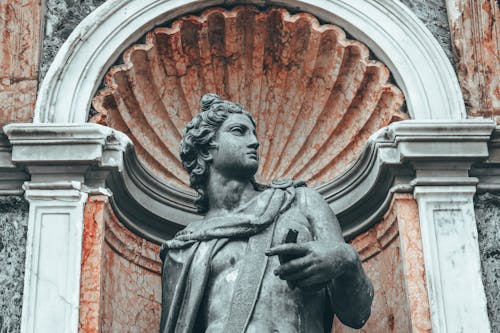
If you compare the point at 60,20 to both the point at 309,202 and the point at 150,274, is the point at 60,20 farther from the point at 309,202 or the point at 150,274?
the point at 309,202

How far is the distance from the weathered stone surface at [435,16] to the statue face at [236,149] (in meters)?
1.50

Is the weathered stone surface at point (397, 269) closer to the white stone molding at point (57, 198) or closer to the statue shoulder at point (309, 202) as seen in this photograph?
the statue shoulder at point (309, 202)

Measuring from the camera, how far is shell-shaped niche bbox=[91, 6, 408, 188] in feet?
27.4

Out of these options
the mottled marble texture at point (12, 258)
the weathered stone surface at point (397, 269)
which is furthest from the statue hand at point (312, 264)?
the mottled marble texture at point (12, 258)

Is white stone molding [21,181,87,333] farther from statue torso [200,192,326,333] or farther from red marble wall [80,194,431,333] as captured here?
statue torso [200,192,326,333]

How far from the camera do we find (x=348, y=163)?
8.48 meters

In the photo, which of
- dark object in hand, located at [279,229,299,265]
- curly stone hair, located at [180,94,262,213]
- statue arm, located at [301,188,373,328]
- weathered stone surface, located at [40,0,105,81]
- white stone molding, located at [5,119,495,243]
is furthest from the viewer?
weathered stone surface, located at [40,0,105,81]

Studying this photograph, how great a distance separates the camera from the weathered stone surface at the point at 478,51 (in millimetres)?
7973

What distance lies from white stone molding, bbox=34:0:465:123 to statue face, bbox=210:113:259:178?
95 cm

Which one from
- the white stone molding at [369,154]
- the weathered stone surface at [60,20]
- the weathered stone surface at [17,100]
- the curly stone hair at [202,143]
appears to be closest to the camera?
the curly stone hair at [202,143]

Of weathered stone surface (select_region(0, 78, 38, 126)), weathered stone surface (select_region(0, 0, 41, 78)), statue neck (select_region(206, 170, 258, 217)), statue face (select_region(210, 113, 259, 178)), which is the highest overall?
weathered stone surface (select_region(0, 0, 41, 78))

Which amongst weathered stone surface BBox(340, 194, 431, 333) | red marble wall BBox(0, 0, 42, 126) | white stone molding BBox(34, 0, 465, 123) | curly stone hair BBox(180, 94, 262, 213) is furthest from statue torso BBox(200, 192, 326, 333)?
red marble wall BBox(0, 0, 42, 126)

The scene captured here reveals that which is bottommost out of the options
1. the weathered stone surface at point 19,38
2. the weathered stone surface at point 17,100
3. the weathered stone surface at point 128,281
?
the weathered stone surface at point 128,281

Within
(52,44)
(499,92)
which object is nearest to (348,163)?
(499,92)
